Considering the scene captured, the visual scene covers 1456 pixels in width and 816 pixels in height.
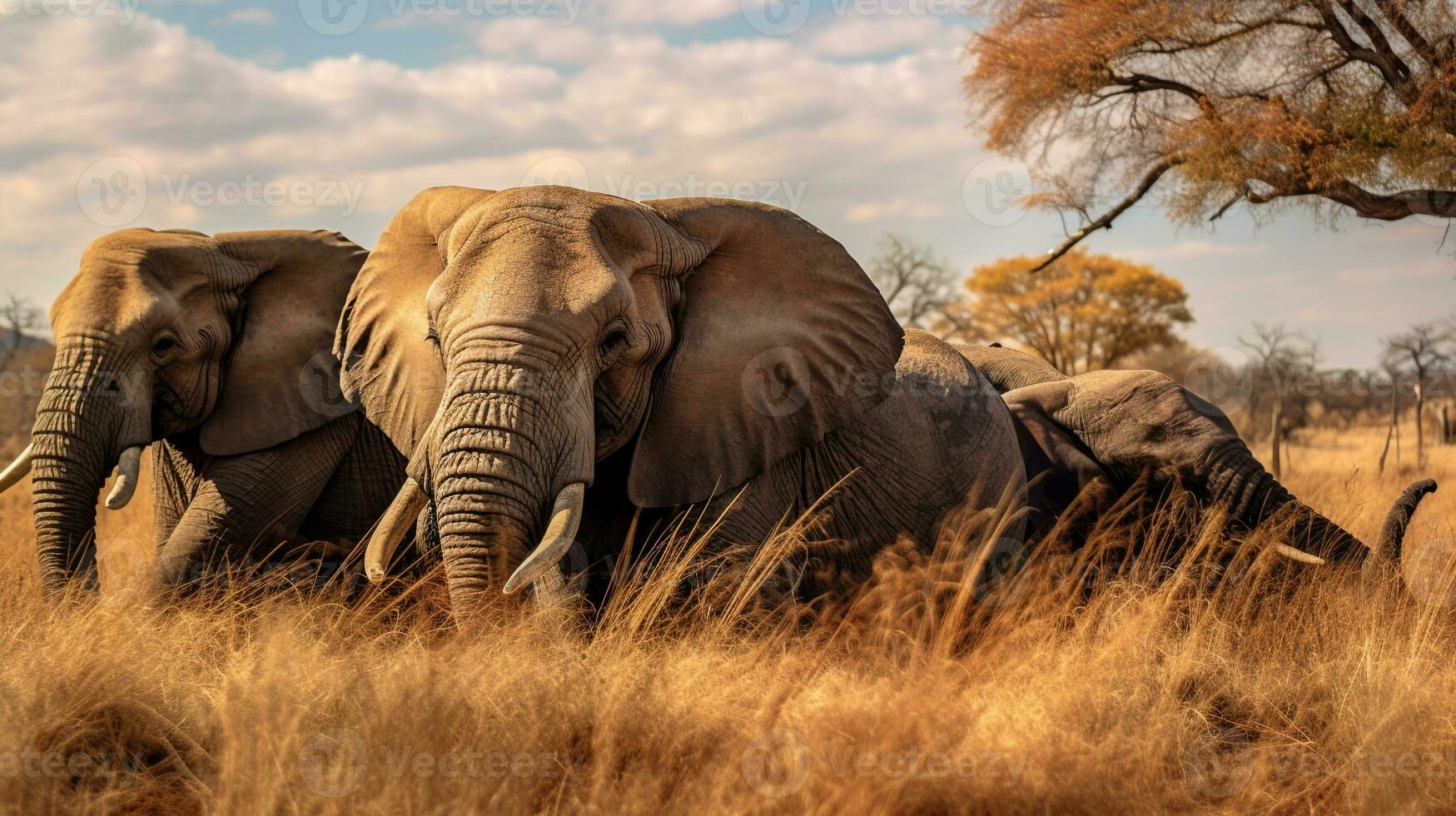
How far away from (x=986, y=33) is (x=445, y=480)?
43.6ft

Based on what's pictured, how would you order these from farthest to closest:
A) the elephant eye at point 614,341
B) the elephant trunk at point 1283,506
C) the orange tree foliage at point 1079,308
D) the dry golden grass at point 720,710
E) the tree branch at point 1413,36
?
the orange tree foliage at point 1079,308 → the tree branch at point 1413,36 → the elephant trunk at point 1283,506 → the elephant eye at point 614,341 → the dry golden grass at point 720,710

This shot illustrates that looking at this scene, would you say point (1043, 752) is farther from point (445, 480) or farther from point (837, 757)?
point (445, 480)

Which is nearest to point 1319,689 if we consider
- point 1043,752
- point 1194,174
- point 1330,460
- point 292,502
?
point 1043,752

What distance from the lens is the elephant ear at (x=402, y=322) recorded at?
17.5ft

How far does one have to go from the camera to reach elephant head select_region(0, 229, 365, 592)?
250 inches

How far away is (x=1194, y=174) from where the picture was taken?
15.0 metres

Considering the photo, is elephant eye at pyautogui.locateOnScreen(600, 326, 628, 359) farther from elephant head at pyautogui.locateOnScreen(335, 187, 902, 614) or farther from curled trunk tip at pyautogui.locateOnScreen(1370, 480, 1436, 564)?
curled trunk tip at pyautogui.locateOnScreen(1370, 480, 1436, 564)

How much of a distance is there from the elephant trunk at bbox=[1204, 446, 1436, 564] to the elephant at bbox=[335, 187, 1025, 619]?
4.81 ft

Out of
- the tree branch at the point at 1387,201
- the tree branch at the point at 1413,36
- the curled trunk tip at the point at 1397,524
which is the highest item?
the tree branch at the point at 1413,36

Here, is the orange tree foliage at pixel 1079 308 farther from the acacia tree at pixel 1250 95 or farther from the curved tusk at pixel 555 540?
the curved tusk at pixel 555 540

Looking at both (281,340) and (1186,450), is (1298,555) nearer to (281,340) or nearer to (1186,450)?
(1186,450)

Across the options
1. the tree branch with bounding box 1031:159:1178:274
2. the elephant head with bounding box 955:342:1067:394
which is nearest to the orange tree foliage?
the tree branch with bounding box 1031:159:1178:274

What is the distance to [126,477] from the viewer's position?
20.7 ft

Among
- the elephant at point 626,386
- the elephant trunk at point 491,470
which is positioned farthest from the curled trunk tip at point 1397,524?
the elephant trunk at point 491,470
